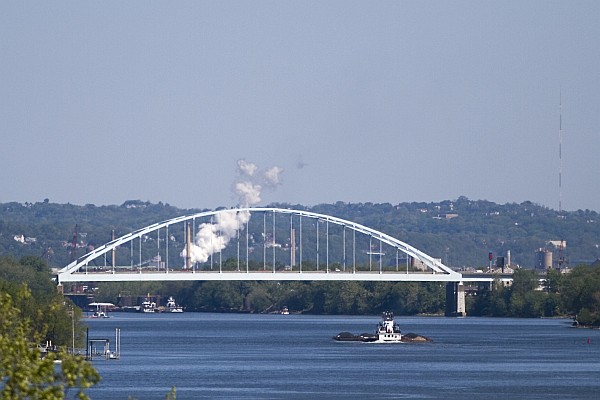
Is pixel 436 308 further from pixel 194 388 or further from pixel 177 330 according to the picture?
pixel 194 388

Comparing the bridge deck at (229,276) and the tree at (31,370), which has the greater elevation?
the bridge deck at (229,276)

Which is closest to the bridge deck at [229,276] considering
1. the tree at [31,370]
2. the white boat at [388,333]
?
the white boat at [388,333]

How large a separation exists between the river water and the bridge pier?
30118 mm

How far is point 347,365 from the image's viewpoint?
70.6 metres

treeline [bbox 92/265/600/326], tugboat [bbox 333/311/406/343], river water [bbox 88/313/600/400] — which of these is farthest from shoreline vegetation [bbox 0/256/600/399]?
tugboat [bbox 333/311/406/343]

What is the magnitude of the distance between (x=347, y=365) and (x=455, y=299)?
76174mm

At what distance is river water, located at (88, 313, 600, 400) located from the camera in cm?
5500

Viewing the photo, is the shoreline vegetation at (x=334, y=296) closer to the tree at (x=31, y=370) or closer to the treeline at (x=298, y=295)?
the treeline at (x=298, y=295)

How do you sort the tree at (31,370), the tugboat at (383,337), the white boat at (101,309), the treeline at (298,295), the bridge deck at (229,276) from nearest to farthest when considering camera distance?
1. the tree at (31,370)
2. the tugboat at (383,337)
3. the bridge deck at (229,276)
4. the white boat at (101,309)
5. the treeline at (298,295)

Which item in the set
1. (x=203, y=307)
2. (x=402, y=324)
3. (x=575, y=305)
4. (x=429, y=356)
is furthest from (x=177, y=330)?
(x=203, y=307)

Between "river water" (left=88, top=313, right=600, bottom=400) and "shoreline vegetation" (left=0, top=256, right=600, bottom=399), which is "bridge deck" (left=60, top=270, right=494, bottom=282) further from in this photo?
"river water" (left=88, top=313, right=600, bottom=400)

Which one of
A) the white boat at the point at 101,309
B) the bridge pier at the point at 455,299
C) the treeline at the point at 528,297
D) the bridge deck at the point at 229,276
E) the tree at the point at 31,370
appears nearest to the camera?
the tree at the point at 31,370

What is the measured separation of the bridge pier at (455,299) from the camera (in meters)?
144

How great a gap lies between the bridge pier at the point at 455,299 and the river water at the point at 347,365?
1186 inches
